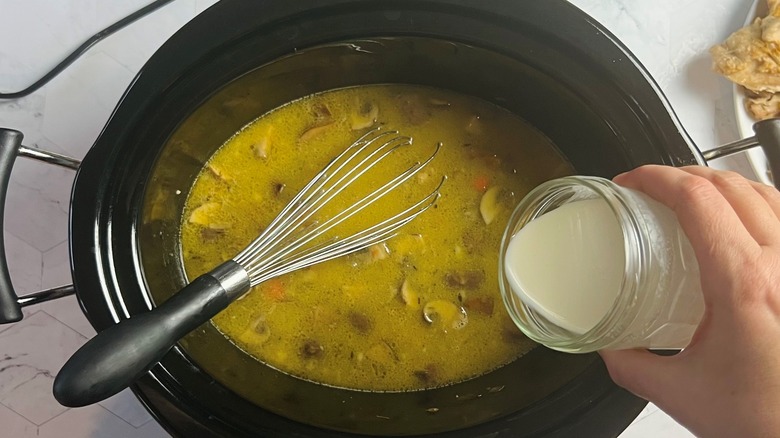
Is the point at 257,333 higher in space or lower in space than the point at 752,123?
lower

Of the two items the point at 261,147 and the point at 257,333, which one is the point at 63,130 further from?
the point at 257,333

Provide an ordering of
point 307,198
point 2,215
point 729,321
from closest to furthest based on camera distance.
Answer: point 729,321, point 2,215, point 307,198

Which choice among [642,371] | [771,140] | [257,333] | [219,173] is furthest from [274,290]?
[771,140]

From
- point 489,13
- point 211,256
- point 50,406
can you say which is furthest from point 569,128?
point 50,406

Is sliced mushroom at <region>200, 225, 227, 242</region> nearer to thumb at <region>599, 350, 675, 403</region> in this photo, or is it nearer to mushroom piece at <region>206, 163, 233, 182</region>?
mushroom piece at <region>206, 163, 233, 182</region>

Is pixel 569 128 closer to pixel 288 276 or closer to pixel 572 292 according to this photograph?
pixel 572 292

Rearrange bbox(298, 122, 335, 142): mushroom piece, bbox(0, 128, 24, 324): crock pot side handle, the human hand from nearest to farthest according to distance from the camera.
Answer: the human hand
bbox(0, 128, 24, 324): crock pot side handle
bbox(298, 122, 335, 142): mushroom piece

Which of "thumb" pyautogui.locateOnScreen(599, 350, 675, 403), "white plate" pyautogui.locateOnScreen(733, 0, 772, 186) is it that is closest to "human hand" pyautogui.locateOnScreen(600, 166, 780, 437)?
"thumb" pyautogui.locateOnScreen(599, 350, 675, 403)
